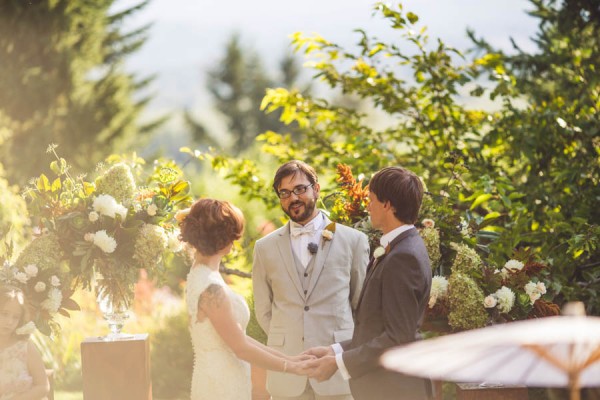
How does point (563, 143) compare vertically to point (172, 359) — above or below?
above

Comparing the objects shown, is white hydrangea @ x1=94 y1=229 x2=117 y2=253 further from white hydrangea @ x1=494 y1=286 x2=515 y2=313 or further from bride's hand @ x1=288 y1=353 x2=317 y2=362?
white hydrangea @ x1=494 y1=286 x2=515 y2=313

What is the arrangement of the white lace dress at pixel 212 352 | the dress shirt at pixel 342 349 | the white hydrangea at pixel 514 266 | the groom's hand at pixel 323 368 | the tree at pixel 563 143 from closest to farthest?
the dress shirt at pixel 342 349, the white lace dress at pixel 212 352, the groom's hand at pixel 323 368, the white hydrangea at pixel 514 266, the tree at pixel 563 143

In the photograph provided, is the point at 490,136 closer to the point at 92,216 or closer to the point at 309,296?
the point at 309,296

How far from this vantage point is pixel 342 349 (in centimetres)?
384

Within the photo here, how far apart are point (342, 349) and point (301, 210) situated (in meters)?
0.73

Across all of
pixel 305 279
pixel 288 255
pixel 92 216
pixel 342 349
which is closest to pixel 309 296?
pixel 305 279

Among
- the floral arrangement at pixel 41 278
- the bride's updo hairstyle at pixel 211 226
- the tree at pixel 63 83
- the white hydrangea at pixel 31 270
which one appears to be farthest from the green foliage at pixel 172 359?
the tree at pixel 63 83

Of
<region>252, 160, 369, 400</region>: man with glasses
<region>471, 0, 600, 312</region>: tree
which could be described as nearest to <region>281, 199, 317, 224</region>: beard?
<region>252, 160, 369, 400</region>: man with glasses

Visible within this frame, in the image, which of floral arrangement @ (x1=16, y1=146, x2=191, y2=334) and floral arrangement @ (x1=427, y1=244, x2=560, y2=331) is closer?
floral arrangement @ (x1=16, y1=146, x2=191, y2=334)

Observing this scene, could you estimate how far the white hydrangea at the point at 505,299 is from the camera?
177 inches

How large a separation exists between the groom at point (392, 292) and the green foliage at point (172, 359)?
5046mm

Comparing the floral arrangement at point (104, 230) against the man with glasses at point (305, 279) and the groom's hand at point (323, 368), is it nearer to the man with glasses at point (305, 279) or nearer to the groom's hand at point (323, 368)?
the man with glasses at point (305, 279)

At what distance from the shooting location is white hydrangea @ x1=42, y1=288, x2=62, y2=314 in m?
4.27

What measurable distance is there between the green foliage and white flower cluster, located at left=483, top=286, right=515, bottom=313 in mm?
4427
